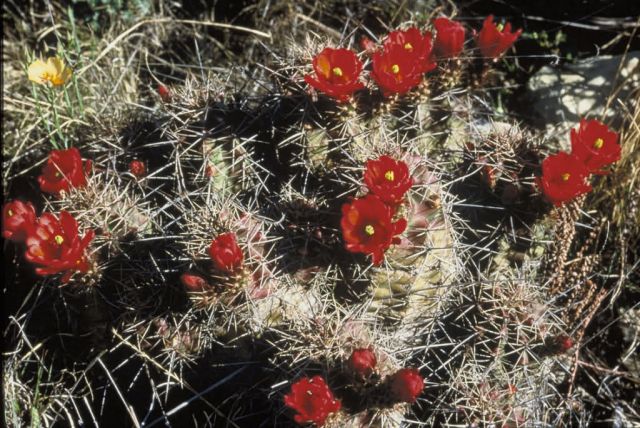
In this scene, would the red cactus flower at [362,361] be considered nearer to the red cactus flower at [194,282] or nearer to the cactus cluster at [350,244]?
the cactus cluster at [350,244]

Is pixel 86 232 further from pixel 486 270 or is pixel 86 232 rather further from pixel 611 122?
pixel 611 122

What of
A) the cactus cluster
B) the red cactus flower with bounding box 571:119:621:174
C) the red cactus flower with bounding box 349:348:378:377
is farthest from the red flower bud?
the red cactus flower with bounding box 349:348:378:377

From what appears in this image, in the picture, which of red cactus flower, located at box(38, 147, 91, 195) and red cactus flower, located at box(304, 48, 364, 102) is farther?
red cactus flower, located at box(38, 147, 91, 195)

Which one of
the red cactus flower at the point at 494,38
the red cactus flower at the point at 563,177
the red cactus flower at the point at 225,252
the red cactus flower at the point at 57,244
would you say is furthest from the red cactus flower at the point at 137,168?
the red cactus flower at the point at 563,177

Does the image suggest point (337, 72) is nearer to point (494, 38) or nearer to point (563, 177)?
point (494, 38)

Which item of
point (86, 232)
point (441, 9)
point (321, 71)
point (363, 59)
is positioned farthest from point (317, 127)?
point (441, 9)

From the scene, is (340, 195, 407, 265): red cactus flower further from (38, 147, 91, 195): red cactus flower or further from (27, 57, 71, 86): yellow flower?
(27, 57, 71, 86): yellow flower
